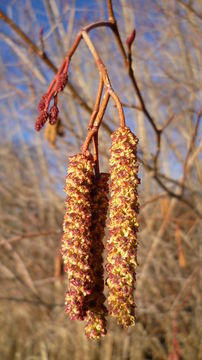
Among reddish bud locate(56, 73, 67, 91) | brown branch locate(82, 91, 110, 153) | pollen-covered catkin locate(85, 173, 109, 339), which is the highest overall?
reddish bud locate(56, 73, 67, 91)

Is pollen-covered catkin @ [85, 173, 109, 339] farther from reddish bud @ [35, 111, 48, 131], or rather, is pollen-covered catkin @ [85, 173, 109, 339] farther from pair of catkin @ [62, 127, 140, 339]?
reddish bud @ [35, 111, 48, 131]

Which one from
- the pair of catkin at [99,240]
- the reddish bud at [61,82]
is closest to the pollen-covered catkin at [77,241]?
the pair of catkin at [99,240]

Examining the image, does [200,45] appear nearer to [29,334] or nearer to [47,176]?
[47,176]

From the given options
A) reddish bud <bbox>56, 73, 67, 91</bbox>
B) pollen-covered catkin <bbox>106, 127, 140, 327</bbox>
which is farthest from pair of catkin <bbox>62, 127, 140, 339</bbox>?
reddish bud <bbox>56, 73, 67, 91</bbox>

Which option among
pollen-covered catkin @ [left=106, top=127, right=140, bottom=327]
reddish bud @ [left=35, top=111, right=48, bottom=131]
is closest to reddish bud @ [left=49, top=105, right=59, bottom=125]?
reddish bud @ [left=35, top=111, right=48, bottom=131]

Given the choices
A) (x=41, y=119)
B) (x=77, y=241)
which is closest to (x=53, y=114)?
(x=41, y=119)

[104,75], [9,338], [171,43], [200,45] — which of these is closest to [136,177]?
[104,75]

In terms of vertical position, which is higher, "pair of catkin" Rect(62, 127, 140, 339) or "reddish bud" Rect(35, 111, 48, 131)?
"reddish bud" Rect(35, 111, 48, 131)
